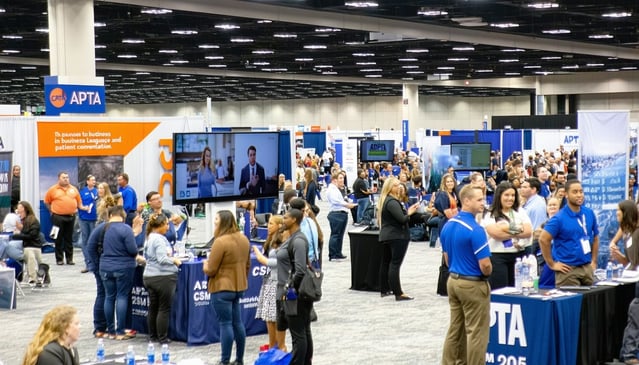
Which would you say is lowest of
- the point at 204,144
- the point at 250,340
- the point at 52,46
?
the point at 250,340

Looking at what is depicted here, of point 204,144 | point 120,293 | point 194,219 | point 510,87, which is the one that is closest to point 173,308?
point 120,293

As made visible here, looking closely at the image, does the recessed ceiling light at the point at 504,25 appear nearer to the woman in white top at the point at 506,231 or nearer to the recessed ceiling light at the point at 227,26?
the recessed ceiling light at the point at 227,26

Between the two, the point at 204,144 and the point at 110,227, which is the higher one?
the point at 204,144

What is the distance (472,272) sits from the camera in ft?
21.2

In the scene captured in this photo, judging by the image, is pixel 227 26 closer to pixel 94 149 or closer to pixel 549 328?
pixel 94 149

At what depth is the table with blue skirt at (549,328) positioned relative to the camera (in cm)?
685

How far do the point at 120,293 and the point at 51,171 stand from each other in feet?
25.9

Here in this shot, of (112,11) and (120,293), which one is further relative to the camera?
(112,11)

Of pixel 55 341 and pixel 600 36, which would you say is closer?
pixel 55 341

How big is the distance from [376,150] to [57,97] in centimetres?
1338

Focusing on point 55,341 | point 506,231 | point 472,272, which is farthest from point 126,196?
point 55,341

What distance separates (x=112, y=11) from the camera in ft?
63.4

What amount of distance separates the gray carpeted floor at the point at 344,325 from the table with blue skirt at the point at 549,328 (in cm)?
111

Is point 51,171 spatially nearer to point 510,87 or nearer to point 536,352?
point 536,352
